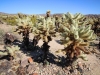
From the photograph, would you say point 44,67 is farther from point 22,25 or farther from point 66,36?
point 22,25

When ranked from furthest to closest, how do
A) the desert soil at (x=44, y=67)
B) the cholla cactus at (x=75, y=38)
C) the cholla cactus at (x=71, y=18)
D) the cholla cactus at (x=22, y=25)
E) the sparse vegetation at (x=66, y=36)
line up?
the cholla cactus at (x=22, y=25)
the cholla cactus at (x=71, y=18)
the desert soil at (x=44, y=67)
the sparse vegetation at (x=66, y=36)
the cholla cactus at (x=75, y=38)

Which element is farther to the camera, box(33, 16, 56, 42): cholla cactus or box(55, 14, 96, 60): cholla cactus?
box(33, 16, 56, 42): cholla cactus

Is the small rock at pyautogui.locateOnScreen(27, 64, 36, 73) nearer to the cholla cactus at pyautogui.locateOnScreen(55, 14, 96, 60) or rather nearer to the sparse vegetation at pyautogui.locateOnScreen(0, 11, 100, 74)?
the sparse vegetation at pyautogui.locateOnScreen(0, 11, 100, 74)

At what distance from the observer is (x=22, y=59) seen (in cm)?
1035

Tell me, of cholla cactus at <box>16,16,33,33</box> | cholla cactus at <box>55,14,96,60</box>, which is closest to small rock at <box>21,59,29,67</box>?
cholla cactus at <box>16,16,33,33</box>

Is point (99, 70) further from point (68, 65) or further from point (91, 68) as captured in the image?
point (68, 65)

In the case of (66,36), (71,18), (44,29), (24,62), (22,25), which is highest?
(71,18)

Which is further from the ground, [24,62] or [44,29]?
[44,29]

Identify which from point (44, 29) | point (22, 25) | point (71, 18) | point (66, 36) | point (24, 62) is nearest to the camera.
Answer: point (66, 36)

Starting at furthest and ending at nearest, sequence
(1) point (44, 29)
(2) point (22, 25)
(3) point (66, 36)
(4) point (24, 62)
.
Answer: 1. (2) point (22, 25)
2. (4) point (24, 62)
3. (1) point (44, 29)
4. (3) point (66, 36)

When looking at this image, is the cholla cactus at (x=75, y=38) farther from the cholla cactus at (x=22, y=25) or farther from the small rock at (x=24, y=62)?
the cholla cactus at (x=22, y=25)

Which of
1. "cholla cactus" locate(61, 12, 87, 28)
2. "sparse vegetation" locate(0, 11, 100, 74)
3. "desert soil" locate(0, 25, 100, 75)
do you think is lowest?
"desert soil" locate(0, 25, 100, 75)

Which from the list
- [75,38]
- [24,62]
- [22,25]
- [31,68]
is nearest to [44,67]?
[31,68]

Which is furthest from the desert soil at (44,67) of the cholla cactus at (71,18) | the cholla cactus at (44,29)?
the cholla cactus at (71,18)
